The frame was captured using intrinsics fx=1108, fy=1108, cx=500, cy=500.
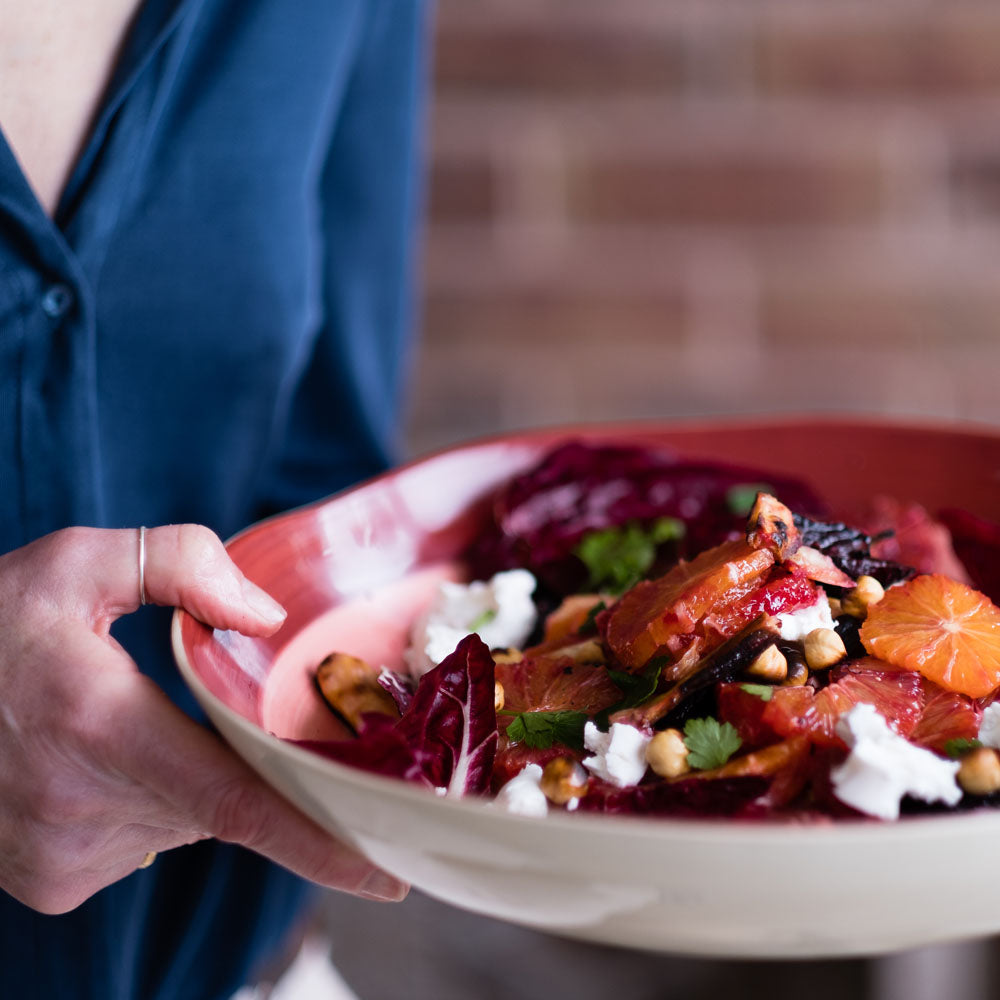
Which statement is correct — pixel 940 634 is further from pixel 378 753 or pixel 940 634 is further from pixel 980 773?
pixel 378 753

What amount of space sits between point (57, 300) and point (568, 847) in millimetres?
604

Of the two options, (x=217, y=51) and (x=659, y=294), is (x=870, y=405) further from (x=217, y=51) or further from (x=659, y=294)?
(x=217, y=51)

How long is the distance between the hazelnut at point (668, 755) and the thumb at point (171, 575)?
241 millimetres

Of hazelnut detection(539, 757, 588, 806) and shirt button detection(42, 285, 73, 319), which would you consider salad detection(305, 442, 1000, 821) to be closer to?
hazelnut detection(539, 757, 588, 806)

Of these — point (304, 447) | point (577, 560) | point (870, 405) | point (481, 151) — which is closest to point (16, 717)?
point (577, 560)

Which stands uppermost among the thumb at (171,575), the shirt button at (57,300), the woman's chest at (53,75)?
the woman's chest at (53,75)

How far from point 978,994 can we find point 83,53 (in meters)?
1.95

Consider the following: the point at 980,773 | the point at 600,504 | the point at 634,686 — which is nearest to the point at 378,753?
the point at 634,686

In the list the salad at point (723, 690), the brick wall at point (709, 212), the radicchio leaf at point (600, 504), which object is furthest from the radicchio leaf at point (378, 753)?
the brick wall at point (709, 212)

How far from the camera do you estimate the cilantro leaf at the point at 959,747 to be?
0.53 meters

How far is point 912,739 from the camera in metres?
0.56

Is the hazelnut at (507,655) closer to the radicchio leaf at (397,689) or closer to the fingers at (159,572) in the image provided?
the radicchio leaf at (397,689)

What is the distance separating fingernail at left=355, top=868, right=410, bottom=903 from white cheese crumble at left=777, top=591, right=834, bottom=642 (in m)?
0.25

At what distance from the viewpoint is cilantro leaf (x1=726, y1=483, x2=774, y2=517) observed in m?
0.90
